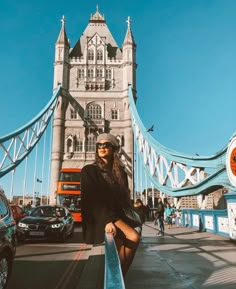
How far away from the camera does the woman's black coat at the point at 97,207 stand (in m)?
2.10

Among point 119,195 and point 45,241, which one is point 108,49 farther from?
point 119,195

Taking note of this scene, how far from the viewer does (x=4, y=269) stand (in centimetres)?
432

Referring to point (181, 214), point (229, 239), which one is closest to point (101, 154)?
point (229, 239)

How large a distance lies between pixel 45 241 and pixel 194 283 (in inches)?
280

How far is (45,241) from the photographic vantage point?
34.1ft

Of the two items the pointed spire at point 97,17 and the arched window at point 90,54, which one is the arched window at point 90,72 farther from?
the pointed spire at point 97,17

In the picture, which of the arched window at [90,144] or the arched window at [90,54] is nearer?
the arched window at [90,144]

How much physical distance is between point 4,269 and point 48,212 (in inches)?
296

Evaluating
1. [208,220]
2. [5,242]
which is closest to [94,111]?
[208,220]

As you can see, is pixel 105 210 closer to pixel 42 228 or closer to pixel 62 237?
pixel 42 228

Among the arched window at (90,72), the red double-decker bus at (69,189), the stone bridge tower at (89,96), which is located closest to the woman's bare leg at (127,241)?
the red double-decker bus at (69,189)

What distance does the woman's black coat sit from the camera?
6.89ft

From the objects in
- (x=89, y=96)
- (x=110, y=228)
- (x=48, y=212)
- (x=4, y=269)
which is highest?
(x=89, y=96)

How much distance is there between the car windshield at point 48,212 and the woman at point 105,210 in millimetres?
9272
